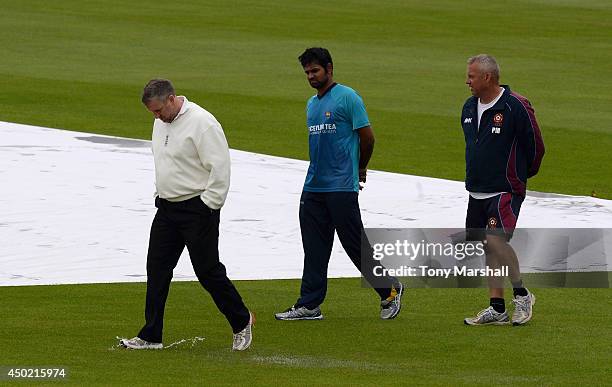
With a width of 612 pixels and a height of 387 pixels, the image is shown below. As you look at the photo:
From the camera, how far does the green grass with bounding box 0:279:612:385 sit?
9.41 metres

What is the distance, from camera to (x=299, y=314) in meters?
11.5

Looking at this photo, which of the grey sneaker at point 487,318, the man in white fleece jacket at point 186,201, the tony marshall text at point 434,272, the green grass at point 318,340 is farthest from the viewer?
the tony marshall text at point 434,272

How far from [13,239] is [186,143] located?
527 cm

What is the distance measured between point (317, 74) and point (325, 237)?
128 centimetres

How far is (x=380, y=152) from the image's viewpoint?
21469 millimetres

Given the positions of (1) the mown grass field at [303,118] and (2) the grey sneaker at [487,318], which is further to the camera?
(2) the grey sneaker at [487,318]

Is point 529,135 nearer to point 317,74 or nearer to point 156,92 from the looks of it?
point 317,74

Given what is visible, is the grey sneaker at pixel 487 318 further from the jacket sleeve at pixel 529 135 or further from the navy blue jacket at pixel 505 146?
the jacket sleeve at pixel 529 135


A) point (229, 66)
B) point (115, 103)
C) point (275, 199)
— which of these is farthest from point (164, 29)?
point (275, 199)

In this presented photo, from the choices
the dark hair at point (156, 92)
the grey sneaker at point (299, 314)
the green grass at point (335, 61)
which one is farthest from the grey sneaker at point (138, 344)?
the green grass at point (335, 61)

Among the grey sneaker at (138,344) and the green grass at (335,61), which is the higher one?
the green grass at (335,61)

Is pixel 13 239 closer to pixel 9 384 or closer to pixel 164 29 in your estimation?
pixel 9 384

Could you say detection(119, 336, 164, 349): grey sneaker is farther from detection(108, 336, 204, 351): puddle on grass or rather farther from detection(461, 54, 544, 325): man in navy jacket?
detection(461, 54, 544, 325): man in navy jacket

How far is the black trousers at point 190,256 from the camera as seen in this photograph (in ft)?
33.2
